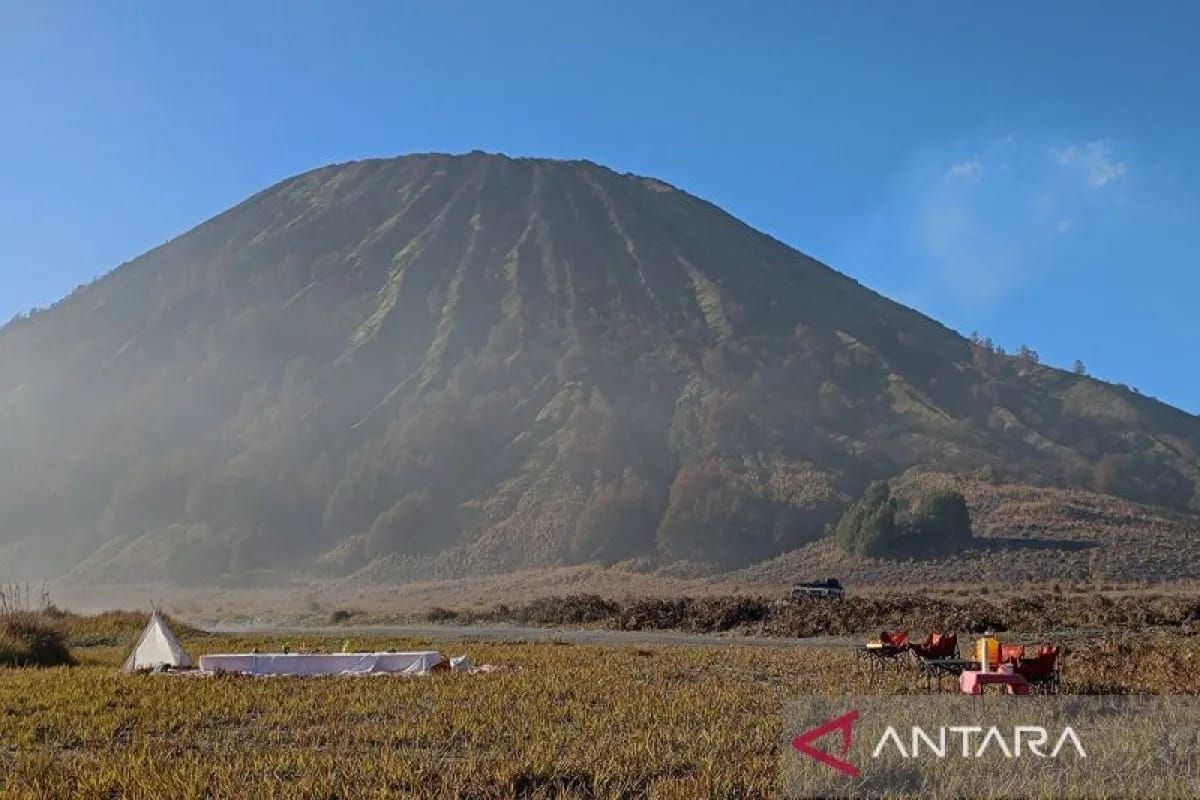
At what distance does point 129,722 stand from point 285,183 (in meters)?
191

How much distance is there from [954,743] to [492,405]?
97679 millimetres

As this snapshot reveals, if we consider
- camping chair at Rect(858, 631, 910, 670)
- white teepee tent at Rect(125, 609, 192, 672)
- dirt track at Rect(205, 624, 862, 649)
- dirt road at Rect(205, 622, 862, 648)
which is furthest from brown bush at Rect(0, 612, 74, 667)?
camping chair at Rect(858, 631, 910, 670)

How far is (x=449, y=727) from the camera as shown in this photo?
36.4ft

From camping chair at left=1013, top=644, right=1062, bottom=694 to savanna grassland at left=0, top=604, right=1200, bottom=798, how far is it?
2.03 ft

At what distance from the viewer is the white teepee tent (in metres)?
19.3

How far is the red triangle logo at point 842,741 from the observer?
8.43m

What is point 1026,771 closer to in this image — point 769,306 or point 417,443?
point 417,443

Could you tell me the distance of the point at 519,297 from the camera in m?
136

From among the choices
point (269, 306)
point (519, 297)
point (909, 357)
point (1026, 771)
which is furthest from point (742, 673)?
point (269, 306)

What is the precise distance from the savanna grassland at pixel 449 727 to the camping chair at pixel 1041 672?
0.62m

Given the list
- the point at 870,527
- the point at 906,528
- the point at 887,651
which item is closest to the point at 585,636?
the point at 887,651

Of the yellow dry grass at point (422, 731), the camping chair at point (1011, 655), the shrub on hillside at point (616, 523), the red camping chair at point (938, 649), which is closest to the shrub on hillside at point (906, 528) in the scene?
the shrub on hillside at point (616, 523)

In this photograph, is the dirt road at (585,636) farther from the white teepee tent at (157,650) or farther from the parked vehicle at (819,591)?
the parked vehicle at (819,591)

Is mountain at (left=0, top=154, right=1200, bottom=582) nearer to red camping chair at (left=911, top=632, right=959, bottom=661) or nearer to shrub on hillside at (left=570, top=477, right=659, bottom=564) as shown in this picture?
shrub on hillside at (left=570, top=477, right=659, bottom=564)
